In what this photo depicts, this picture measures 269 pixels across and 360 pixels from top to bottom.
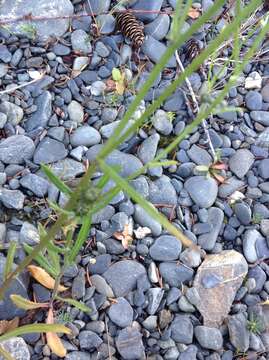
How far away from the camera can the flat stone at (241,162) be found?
205 cm

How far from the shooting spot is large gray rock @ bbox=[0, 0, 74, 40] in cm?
211

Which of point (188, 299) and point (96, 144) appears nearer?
point (188, 299)

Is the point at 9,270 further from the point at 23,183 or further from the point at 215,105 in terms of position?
the point at 215,105

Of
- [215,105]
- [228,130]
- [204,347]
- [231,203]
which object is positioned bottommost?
[204,347]

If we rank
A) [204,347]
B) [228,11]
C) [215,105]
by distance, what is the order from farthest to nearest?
[228,11] < [204,347] < [215,105]

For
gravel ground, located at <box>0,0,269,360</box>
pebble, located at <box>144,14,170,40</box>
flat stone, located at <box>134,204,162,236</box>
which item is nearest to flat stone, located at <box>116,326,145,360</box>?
gravel ground, located at <box>0,0,269,360</box>

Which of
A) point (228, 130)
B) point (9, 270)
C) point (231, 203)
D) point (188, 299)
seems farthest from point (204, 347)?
point (228, 130)

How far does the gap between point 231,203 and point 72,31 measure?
2.83ft

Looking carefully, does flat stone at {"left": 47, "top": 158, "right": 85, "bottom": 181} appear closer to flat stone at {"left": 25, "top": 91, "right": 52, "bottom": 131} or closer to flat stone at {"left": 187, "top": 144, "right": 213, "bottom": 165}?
flat stone at {"left": 25, "top": 91, "right": 52, "bottom": 131}

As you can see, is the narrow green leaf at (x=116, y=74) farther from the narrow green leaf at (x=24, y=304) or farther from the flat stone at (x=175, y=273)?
the narrow green leaf at (x=24, y=304)

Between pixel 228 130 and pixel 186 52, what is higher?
pixel 186 52

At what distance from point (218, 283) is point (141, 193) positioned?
376 millimetres

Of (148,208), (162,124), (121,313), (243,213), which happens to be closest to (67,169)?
(162,124)

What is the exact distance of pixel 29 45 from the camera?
2109 mm
